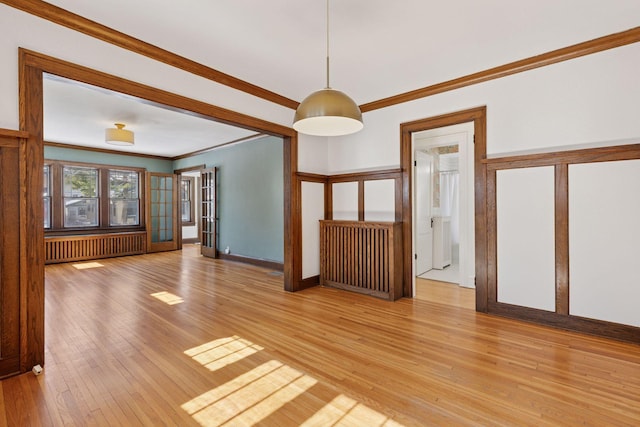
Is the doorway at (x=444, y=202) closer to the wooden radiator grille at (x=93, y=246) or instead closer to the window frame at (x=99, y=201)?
the wooden radiator grille at (x=93, y=246)

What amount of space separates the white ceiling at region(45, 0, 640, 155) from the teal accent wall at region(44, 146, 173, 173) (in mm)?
6198

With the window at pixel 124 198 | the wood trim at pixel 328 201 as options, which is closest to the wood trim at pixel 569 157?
the wood trim at pixel 328 201

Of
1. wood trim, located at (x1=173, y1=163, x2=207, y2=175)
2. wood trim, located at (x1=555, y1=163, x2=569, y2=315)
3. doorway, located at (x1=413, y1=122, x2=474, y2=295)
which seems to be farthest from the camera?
wood trim, located at (x1=173, y1=163, x2=207, y2=175)

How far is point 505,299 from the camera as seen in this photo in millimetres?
3367

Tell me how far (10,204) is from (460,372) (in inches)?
140

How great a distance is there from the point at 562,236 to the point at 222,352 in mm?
3500

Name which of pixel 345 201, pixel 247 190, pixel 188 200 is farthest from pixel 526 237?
pixel 188 200

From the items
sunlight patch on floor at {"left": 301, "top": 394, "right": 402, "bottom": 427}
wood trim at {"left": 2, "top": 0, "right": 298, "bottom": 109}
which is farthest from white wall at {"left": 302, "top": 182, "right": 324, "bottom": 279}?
sunlight patch on floor at {"left": 301, "top": 394, "right": 402, "bottom": 427}

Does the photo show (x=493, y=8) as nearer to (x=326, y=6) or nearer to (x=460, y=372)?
(x=326, y=6)

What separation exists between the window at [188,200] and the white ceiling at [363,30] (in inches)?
331

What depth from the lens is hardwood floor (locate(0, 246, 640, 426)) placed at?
1.77 m

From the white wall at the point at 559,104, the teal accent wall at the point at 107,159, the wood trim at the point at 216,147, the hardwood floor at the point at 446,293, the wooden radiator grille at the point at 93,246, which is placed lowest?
the hardwood floor at the point at 446,293

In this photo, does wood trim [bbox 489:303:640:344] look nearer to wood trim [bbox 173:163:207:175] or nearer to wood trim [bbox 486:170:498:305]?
wood trim [bbox 486:170:498:305]

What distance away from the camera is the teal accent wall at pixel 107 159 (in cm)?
700
